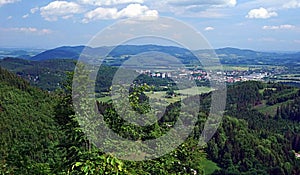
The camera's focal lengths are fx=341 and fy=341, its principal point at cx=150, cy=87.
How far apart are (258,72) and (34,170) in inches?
7117

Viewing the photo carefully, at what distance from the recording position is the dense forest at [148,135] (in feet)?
23.5

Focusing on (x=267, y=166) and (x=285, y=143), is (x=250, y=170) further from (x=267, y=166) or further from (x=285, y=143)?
(x=285, y=143)

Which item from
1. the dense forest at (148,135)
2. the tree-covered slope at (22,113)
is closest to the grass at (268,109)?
the dense forest at (148,135)

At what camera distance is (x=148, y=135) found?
25.1 feet

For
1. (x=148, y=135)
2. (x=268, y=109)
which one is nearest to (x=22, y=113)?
(x=148, y=135)

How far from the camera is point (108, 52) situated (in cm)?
703

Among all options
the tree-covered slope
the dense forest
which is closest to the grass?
the dense forest

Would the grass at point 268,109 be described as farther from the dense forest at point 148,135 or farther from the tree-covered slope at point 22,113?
the tree-covered slope at point 22,113

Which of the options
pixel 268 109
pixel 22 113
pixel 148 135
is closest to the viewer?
pixel 148 135

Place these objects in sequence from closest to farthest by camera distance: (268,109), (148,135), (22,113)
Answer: (148,135), (22,113), (268,109)

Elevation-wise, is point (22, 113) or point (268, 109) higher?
point (22, 113)

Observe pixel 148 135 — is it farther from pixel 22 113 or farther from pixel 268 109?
pixel 268 109

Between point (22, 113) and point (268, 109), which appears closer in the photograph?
point (22, 113)

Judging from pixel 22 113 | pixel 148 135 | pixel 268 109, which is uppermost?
pixel 148 135
